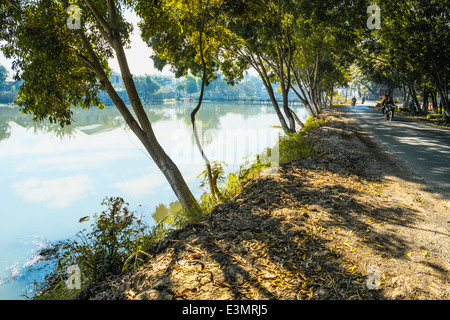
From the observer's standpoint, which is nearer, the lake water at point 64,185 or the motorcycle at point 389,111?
the lake water at point 64,185

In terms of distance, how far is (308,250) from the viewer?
3.20 meters

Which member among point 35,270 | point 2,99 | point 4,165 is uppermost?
point 2,99

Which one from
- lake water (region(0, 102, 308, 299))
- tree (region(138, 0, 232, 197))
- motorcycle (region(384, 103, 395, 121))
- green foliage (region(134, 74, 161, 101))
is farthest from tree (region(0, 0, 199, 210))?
green foliage (region(134, 74, 161, 101))

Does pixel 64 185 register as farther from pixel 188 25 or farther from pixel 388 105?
pixel 388 105

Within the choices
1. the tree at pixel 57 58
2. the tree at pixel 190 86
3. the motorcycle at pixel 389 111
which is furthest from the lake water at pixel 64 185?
the tree at pixel 190 86

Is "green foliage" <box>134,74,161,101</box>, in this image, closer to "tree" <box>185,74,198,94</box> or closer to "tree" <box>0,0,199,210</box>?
"tree" <box>185,74,198,94</box>

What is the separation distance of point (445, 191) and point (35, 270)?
30.6 ft

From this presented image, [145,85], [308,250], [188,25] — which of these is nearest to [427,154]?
[308,250]

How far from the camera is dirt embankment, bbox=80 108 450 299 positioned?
8.48 feet

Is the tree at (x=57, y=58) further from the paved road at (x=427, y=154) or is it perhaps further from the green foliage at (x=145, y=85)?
the green foliage at (x=145, y=85)

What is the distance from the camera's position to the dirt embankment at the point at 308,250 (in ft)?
8.48

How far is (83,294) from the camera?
3.05 metres
